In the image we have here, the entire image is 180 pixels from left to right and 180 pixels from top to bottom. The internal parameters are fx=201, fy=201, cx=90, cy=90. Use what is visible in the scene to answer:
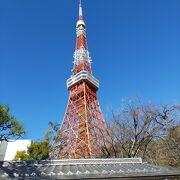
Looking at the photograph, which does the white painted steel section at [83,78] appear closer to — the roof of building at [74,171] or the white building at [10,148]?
the white building at [10,148]

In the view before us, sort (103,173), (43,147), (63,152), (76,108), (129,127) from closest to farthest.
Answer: (103,173), (129,127), (43,147), (63,152), (76,108)

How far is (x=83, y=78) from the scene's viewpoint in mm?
26625

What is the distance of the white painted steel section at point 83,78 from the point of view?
26859 mm

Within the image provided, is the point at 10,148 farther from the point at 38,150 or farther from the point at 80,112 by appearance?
the point at 80,112

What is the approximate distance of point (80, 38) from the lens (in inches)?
1230

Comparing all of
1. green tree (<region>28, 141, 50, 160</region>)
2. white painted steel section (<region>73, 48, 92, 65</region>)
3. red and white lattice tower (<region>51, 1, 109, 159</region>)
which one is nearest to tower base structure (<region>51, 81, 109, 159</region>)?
red and white lattice tower (<region>51, 1, 109, 159</region>)

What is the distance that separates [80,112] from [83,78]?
457cm

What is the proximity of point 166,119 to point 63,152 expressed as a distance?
1328cm

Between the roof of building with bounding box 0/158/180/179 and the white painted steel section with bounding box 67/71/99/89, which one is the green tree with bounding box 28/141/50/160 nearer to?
Answer: the white painted steel section with bounding box 67/71/99/89

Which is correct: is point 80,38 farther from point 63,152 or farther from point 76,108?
point 63,152

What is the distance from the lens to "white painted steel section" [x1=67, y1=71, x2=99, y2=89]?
2686cm

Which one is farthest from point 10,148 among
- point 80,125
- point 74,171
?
point 74,171

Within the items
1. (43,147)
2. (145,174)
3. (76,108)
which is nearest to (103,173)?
(145,174)

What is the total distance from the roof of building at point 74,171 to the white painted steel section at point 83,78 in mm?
22238
